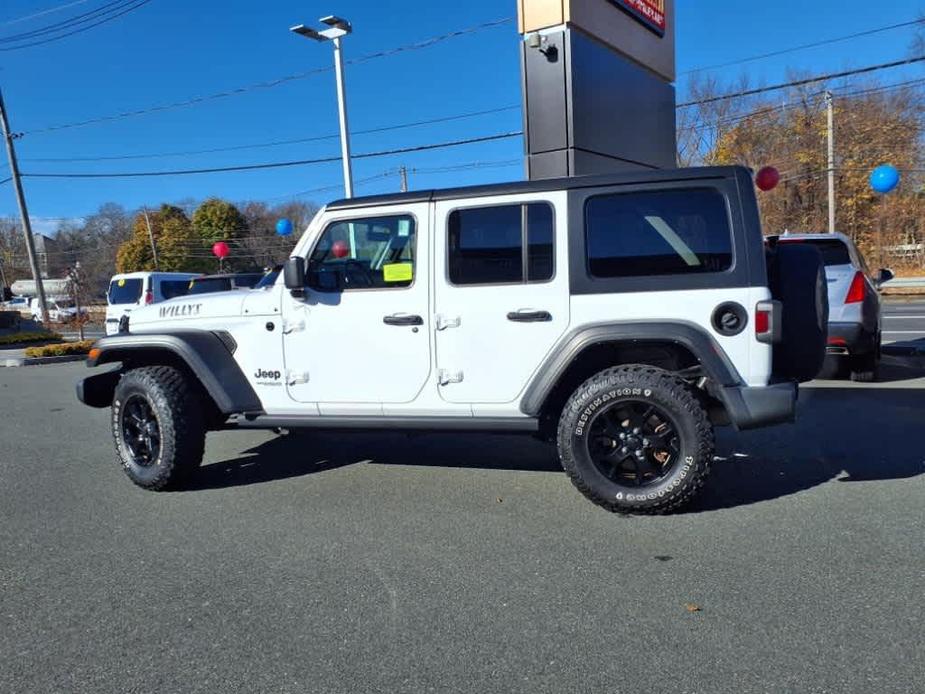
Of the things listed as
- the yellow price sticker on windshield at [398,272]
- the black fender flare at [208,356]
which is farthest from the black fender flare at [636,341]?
the black fender flare at [208,356]

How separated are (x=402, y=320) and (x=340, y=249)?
696 mm

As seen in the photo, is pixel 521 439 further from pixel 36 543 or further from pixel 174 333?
pixel 36 543

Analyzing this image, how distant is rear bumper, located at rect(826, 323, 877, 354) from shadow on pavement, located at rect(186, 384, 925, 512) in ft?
→ 2.33

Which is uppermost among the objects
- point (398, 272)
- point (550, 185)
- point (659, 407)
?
point (550, 185)

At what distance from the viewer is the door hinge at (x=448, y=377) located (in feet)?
14.0

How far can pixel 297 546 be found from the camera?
12.3 ft

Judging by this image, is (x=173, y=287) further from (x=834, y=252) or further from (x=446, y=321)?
(x=834, y=252)

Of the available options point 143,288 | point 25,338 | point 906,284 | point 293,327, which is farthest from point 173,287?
point 906,284

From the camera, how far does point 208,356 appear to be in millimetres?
4711

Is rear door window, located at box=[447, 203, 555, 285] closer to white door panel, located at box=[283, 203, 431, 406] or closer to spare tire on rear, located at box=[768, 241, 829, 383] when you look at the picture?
white door panel, located at box=[283, 203, 431, 406]

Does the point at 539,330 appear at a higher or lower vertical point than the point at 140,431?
higher

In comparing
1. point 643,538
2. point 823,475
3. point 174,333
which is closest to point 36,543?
point 174,333

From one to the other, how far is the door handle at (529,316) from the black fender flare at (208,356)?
1917mm

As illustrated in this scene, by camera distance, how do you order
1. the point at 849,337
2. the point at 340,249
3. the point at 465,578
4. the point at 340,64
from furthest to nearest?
the point at 340,64 → the point at 849,337 → the point at 340,249 → the point at 465,578
